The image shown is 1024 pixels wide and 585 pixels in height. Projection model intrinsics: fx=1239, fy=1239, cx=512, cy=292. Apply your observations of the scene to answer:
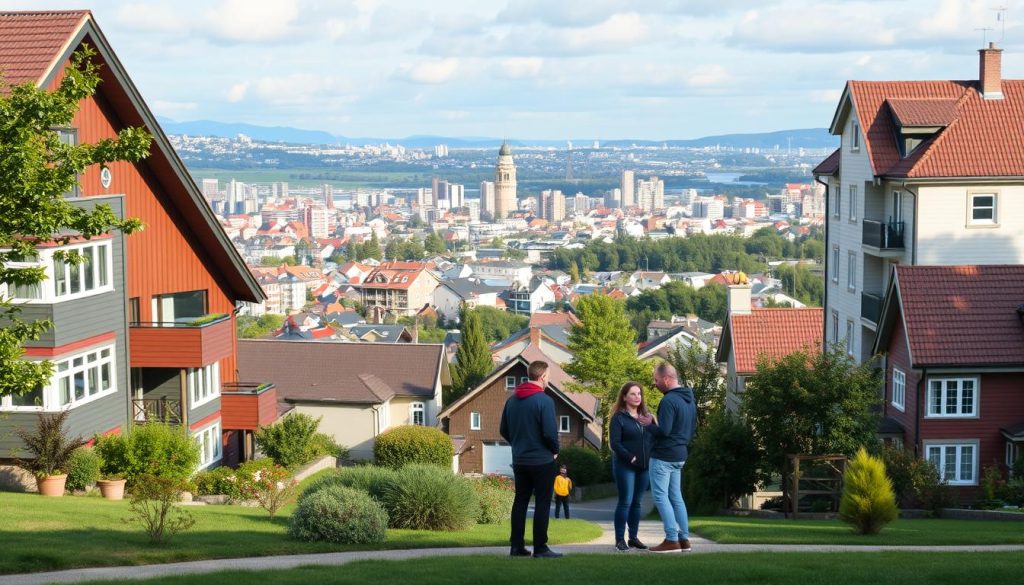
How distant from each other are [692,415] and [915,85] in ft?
95.3

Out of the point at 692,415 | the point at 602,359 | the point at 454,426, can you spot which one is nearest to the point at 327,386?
the point at 454,426

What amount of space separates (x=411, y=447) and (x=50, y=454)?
21261mm

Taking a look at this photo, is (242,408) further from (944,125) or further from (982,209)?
(982,209)

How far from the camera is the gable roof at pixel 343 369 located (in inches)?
2117

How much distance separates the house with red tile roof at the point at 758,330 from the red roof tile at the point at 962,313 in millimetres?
13718

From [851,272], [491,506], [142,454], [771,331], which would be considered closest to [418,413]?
[771,331]

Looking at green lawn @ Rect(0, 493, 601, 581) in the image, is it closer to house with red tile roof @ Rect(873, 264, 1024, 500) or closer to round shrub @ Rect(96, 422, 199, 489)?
round shrub @ Rect(96, 422, 199, 489)

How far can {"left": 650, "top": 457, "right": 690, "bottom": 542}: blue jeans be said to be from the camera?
558 inches

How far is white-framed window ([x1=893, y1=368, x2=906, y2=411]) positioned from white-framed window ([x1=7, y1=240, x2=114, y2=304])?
20063 mm

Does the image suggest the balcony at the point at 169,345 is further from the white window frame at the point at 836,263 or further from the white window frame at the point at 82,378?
the white window frame at the point at 836,263

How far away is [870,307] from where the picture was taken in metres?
39.4

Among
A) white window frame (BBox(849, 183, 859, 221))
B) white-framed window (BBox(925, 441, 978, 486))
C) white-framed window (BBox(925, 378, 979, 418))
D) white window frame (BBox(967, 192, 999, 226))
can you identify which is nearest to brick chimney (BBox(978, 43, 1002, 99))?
white window frame (BBox(967, 192, 999, 226))

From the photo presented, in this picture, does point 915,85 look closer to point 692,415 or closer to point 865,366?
point 865,366

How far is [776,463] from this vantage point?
2878cm
